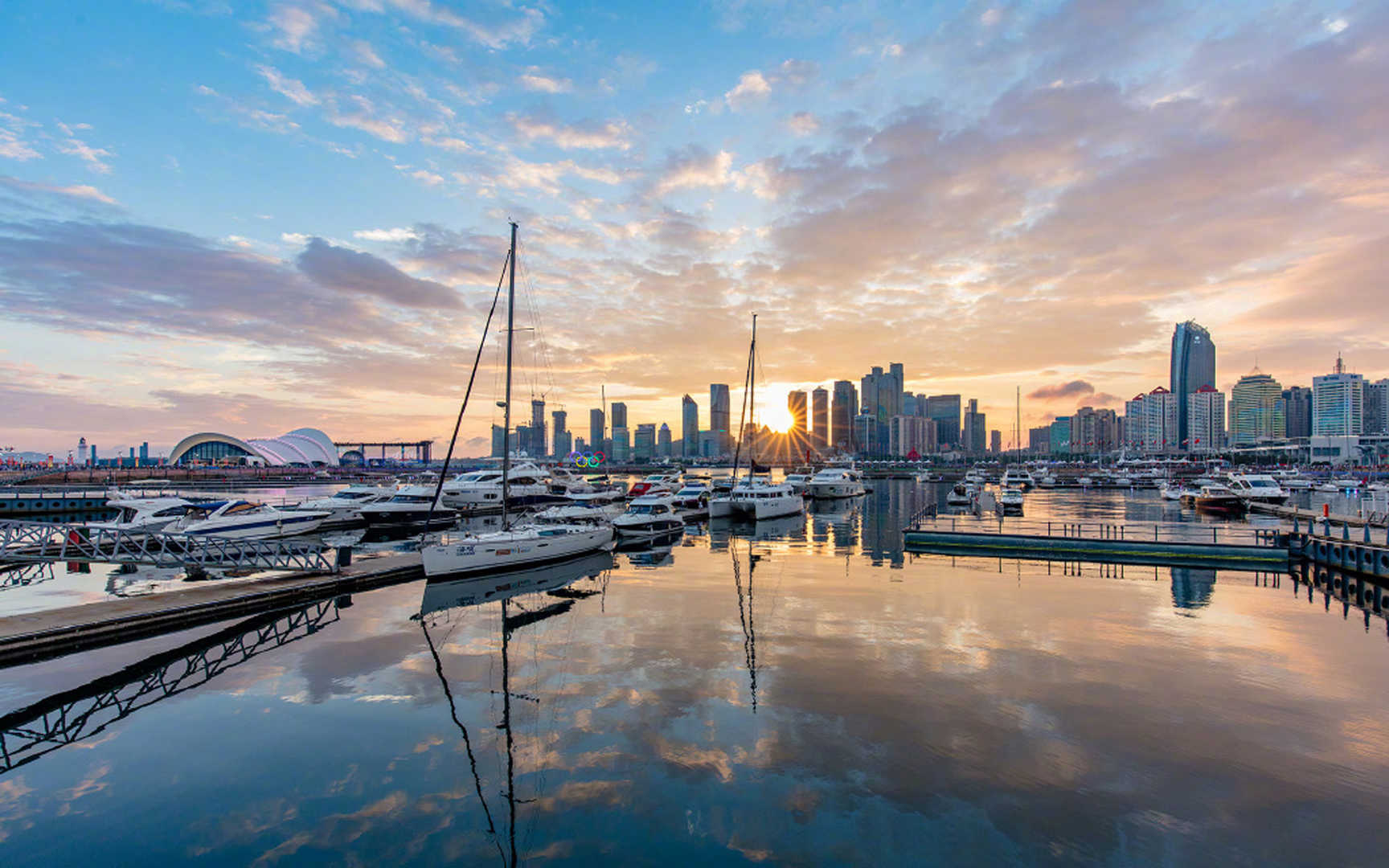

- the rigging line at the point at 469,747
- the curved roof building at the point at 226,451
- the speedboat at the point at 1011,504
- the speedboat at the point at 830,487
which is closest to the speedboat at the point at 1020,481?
the speedboat at the point at 830,487

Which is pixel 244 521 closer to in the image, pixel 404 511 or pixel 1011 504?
pixel 404 511

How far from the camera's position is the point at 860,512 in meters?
77.4

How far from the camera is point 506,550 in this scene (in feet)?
116

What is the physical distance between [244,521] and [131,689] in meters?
31.6

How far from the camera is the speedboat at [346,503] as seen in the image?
59.2 metres

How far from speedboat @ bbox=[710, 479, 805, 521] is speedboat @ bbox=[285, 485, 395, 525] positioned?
1385 inches

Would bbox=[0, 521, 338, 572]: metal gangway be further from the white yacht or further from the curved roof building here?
the curved roof building

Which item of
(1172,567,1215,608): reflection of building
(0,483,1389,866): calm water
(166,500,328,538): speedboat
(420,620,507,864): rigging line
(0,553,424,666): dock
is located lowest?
(1172,567,1215,608): reflection of building

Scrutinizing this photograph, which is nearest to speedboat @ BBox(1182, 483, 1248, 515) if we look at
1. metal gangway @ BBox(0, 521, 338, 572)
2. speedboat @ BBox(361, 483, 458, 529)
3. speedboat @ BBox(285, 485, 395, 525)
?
speedboat @ BBox(361, 483, 458, 529)

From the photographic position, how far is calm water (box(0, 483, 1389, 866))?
11.5 meters

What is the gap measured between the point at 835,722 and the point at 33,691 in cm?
2173

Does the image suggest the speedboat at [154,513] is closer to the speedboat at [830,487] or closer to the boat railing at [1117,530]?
the boat railing at [1117,530]

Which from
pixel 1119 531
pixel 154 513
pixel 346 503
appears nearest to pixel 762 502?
pixel 1119 531

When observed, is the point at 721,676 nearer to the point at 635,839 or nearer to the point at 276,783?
the point at 635,839
